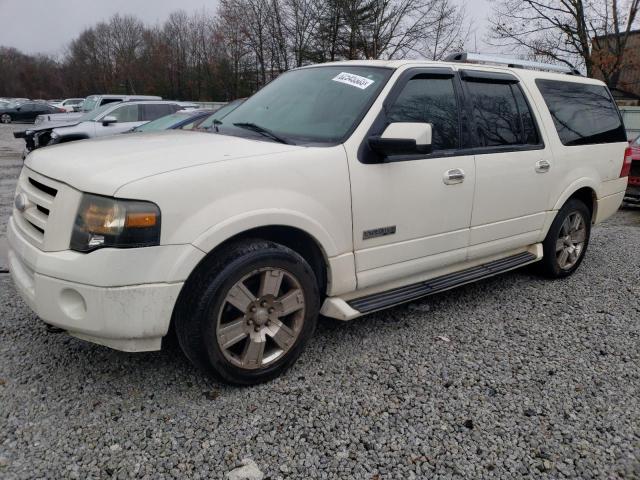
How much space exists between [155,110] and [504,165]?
11.9m

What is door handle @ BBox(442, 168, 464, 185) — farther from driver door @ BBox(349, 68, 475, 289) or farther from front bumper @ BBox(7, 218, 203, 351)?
front bumper @ BBox(7, 218, 203, 351)

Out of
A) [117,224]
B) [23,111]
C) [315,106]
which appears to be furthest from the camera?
[23,111]

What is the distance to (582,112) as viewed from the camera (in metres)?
4.73

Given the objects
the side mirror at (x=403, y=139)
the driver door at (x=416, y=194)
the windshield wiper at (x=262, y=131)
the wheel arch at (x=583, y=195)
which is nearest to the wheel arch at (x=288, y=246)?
the driver door at (x=416, y=194)

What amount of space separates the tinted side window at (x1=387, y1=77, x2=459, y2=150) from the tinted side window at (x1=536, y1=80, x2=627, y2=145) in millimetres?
1262

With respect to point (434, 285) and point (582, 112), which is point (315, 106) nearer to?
point (434, 285)

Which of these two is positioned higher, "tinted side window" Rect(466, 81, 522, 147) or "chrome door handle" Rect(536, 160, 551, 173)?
"tinted side window" Rect(466, 81, 522, 147)

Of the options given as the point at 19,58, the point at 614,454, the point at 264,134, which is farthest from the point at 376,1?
the point at 19,58

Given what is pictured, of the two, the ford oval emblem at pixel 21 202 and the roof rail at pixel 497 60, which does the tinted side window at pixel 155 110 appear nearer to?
the roof rail at pixel 497 60

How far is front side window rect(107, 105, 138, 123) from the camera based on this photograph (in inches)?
514

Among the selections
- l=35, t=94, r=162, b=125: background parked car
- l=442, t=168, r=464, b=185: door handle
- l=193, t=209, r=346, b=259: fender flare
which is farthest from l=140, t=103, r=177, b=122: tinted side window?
l=193, t=209, r=346, b=259: fender flare

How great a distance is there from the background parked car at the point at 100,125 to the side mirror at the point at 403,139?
36.0 ft

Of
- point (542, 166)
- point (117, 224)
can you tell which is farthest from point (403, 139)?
point (542, 166)

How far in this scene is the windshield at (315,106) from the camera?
3186 mm
